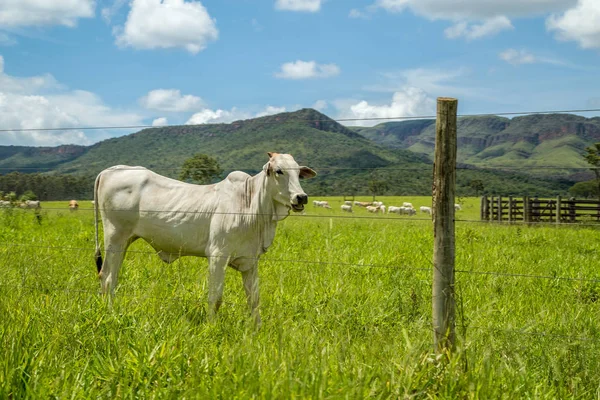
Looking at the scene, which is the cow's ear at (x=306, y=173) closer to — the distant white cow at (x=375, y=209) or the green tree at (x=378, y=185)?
the distant white cow at (x=375, y=209)

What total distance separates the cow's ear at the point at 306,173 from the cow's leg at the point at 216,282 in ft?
3.87

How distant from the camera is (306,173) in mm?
5547

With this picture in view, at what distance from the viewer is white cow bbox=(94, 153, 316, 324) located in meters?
5.48

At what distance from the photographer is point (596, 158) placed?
201ft

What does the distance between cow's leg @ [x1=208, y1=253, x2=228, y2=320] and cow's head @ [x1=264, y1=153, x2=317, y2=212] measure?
87cm

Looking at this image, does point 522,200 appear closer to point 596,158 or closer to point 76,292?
point 76,292

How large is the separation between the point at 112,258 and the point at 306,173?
2.70 meters

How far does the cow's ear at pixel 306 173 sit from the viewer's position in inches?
215

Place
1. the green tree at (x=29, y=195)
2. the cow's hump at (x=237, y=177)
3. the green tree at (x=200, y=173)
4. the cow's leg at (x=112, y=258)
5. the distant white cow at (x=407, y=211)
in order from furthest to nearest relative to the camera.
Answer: the distant white cow at (x=407, y=211), the green tree at (x=29, y=195), the green tree at (x=200, y=173), the cow's leg at (x=112, y=258), the cow's hump at (x=237, y=177)

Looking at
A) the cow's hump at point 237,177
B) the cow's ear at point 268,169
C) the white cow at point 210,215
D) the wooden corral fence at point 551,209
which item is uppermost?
the cow's ear at point 268,169

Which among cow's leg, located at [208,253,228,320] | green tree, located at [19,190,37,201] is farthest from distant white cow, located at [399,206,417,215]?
cow's leg, located at [208,253,228,320]

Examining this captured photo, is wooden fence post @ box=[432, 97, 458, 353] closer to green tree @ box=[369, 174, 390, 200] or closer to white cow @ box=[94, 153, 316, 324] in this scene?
white cow @ box=[94, 153, 316, 324]

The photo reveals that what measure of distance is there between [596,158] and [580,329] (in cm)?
6445

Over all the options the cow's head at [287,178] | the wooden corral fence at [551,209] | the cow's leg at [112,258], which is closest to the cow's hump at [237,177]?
the cow's head at [287,178]
